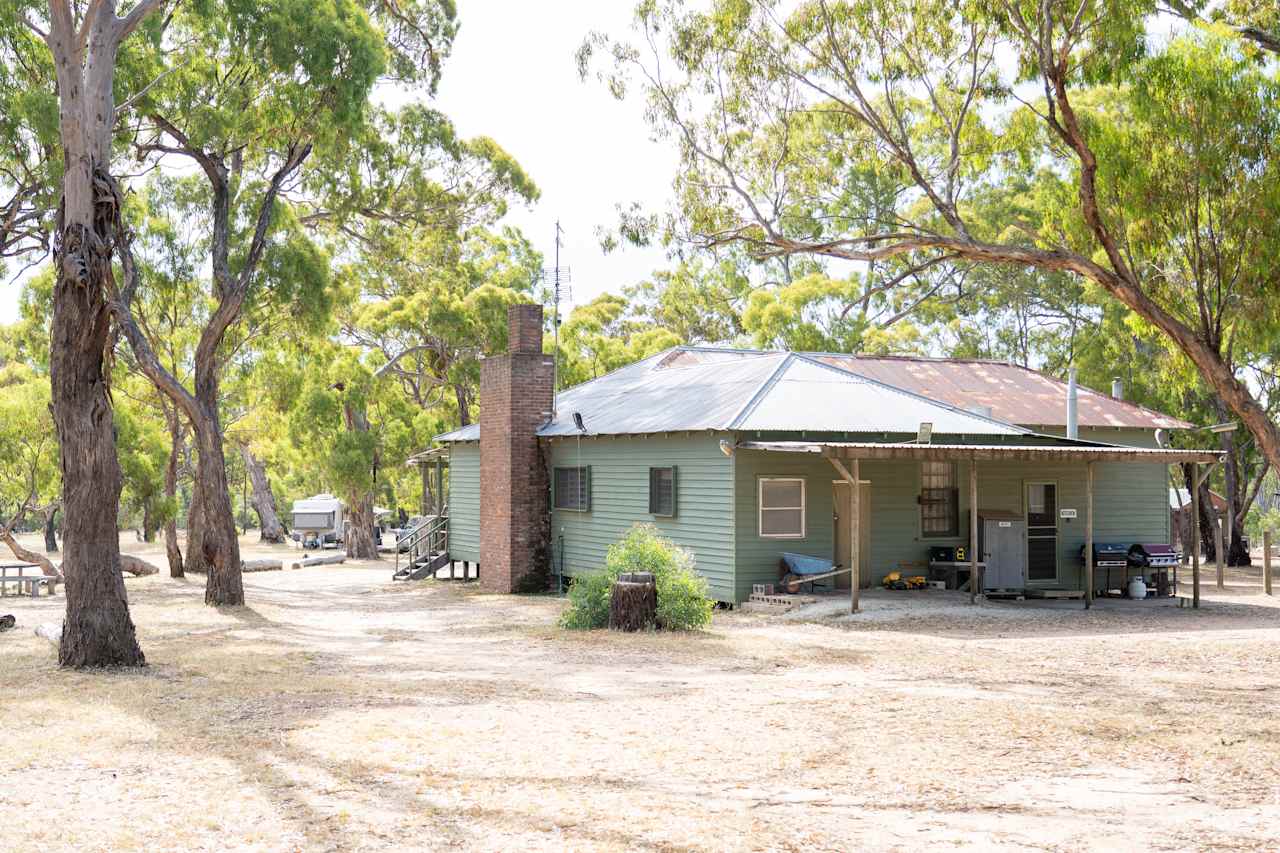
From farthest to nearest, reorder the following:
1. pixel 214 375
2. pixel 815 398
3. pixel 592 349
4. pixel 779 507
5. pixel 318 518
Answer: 1. pixel 318 518
2. pixel 592 349
3. pixel 214 375
4. pixel 815 398
5. pixel 779 507

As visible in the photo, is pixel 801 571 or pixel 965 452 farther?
pixel 801 571

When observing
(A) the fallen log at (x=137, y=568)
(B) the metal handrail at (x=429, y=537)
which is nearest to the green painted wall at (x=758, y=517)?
(B) the metal handrail at (x=429, y=537)

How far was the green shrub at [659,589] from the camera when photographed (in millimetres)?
16312

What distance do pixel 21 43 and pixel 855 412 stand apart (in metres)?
15.5

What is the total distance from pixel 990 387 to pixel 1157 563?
9.19 meters

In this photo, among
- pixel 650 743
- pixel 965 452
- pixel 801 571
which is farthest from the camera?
pixel 801 571

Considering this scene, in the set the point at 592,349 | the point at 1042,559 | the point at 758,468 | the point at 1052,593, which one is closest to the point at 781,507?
the point at 758,468

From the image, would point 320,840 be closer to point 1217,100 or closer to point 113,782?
point 113,782

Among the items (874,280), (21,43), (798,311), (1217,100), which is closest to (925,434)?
(1217,100)

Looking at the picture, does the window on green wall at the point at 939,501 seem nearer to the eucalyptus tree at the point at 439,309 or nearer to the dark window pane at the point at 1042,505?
the dark window pane at the point at 1042,505

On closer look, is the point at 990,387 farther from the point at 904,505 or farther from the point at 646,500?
the point at 646,500

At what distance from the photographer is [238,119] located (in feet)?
70.3

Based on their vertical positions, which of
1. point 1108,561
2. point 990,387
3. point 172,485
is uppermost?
point 990,387

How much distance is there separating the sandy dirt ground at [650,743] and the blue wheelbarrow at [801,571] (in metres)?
3.22
